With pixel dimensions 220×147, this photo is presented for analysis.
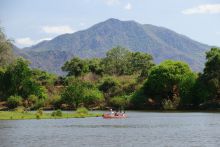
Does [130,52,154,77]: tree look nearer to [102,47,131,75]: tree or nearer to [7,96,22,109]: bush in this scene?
[102,47,131,75]: tree

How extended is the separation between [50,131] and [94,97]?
2944 inches

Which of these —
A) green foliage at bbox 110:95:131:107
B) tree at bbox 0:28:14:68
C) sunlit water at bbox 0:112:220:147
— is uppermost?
tree at bbox 0:28:14:68

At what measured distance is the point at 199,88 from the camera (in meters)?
131

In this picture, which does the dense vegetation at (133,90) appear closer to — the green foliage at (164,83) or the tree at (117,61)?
the green foliage at (164,83)

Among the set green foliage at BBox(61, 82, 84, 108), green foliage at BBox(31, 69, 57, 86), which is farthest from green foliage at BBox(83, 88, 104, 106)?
green foliage at BBox(31, 69, 57, 86)

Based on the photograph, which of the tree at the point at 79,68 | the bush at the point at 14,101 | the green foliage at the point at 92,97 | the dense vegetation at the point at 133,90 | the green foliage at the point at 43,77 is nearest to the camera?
the dense vegetation at the point at 133,90

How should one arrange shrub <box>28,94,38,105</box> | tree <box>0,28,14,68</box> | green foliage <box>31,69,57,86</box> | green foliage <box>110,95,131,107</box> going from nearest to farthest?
tree <box>0,28,14,68</box>
green foliage <box>110,95,131,107</box>
shrub <box>28,94,38,105</box>
green foliage <box>31,69,57,86</box>

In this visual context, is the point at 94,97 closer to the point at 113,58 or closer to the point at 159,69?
the point at 159,69

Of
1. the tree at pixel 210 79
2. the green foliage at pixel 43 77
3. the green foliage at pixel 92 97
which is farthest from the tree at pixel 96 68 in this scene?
the tree at pixel 210 79

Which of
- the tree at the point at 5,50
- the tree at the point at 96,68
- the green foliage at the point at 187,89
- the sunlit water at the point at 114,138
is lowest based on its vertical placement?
the sunlit water at the point at 114,138

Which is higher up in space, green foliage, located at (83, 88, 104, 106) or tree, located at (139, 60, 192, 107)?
tree, located at (139, 60, 192, 107)

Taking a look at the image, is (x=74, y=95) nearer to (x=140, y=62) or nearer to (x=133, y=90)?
(x=133, y=90)

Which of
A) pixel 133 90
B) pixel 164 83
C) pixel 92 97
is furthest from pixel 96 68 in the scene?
pixel 164 83

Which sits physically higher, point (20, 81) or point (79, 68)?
point (79, 68)
